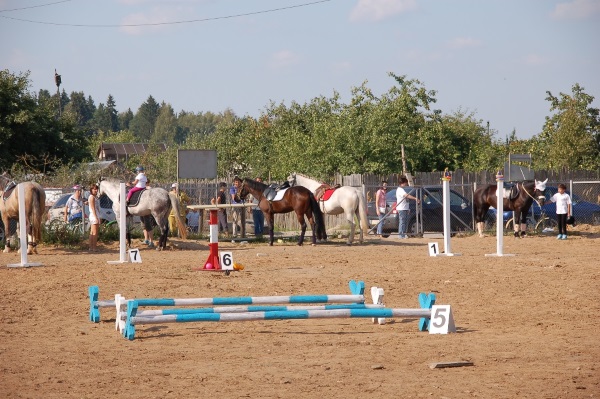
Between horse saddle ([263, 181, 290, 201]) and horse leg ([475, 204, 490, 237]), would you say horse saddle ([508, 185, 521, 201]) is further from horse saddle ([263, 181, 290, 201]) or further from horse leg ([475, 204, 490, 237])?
horse saddle ([263, 181, 290, 201])

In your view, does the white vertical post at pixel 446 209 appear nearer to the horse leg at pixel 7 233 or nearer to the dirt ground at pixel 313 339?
the dirt ground at pixel 313 339

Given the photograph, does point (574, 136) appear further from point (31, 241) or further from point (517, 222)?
point (31, 241)

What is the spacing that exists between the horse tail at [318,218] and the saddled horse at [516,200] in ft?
19.1

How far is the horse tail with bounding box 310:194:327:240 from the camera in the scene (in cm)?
2696

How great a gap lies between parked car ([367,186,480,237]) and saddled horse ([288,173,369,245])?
327 cm

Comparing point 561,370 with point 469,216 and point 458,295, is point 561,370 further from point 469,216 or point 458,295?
point 469,216

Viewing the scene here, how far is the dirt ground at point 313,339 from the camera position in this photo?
855cm

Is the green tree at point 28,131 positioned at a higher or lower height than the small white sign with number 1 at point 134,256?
higher

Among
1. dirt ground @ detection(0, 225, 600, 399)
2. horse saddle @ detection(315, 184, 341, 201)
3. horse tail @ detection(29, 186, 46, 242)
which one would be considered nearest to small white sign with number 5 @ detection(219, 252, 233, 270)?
dirt ground @ detection(0, 225, 600, 399)

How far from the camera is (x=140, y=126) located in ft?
636

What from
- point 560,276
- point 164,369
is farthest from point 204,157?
point 164,369

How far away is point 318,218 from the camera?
88.4 feet

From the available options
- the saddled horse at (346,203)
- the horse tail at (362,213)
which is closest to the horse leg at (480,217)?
the saddled horse at (346,203)

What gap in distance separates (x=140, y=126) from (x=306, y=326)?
185324 millimetres
